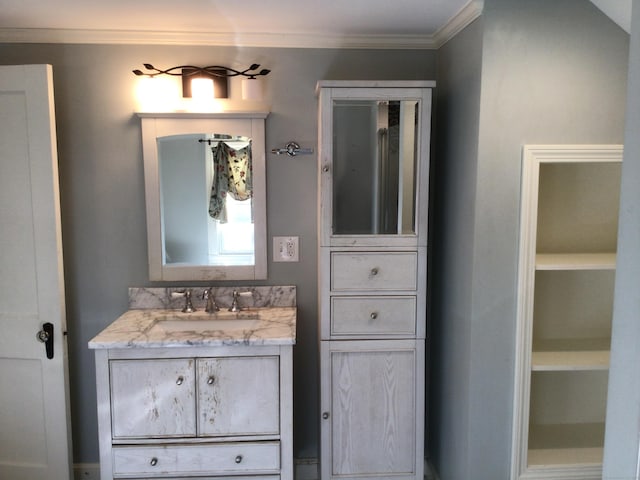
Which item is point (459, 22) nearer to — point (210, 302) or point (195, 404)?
point (210, 302)

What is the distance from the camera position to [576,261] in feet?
6.15

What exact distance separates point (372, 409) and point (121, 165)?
1.64m

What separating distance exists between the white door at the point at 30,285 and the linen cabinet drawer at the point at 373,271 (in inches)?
48.3

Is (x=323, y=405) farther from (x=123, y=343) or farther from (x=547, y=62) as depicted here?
(x=547, y=62)

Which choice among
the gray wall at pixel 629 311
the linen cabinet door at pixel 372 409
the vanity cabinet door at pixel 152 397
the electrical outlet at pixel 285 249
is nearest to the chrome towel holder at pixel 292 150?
the electrical outlet at pixel 285 249

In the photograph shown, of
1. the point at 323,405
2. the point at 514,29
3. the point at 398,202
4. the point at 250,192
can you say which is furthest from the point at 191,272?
the point at 514,29

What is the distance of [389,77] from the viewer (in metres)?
2.28

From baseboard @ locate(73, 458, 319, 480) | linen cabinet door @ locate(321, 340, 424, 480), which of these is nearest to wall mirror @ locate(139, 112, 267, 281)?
linen cabinet door @ locate(321, 340, 424, 480)

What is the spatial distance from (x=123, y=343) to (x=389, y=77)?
5.50ft

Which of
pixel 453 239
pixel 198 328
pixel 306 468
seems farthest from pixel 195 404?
pixel 453 239

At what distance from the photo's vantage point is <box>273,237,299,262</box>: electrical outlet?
2.34 metres

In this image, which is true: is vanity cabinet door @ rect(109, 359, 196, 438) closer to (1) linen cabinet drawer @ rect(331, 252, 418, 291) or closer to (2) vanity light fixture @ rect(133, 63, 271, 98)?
(1) linen cabinet drawer @ rect(331, 252, 418, 291)

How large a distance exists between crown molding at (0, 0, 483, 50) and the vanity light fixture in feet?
0.38

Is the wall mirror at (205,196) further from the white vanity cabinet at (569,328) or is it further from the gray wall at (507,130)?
the white vanity cabinet at (569,328)
